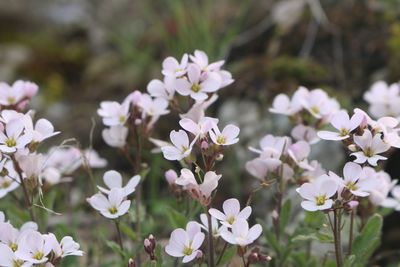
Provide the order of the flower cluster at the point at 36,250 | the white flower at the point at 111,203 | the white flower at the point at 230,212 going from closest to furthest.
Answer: the flower cluster at the point at 36,250
the white flower at the point at 230,212
the white flower at the point at 111,203

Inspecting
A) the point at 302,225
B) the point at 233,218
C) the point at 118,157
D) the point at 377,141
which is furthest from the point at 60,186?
the point at 377,141

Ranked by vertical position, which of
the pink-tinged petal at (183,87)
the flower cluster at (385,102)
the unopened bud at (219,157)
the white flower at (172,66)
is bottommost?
the flower cluster at (385,102)

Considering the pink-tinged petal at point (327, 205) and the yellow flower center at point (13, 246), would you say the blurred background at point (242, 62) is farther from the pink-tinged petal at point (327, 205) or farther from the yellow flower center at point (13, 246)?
the pink-tinged petal at point (327, 205)

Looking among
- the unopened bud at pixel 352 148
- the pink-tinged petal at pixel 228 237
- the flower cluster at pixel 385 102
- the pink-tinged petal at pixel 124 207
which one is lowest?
the flower cluster at pixel 385 102

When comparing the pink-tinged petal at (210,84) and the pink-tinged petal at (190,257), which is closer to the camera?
the pink-tinged petal at (190,257)

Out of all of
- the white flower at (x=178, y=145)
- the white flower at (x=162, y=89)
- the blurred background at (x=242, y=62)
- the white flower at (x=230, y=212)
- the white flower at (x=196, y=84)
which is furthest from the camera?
the blurred background at (x=242, y=62)

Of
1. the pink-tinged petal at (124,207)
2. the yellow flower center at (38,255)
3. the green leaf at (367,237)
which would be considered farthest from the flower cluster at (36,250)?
the green leaf at (367,237)

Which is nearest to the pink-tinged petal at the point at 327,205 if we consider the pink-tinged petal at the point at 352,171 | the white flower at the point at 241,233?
the pink-tinged petal at the point at 352,171

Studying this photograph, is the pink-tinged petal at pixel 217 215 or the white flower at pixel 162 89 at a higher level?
the white flower at pixel 162 89

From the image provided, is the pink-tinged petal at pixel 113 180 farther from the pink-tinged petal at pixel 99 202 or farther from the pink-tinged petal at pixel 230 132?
the pink-tinged petal at pixel 230 132
